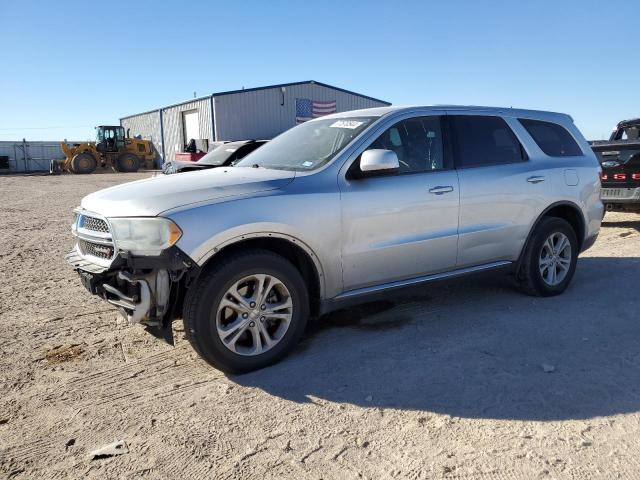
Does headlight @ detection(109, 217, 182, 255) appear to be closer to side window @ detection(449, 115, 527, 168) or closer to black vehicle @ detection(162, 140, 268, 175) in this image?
side window @ detection(449, 115, 527, 168)

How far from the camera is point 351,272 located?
3930 mm

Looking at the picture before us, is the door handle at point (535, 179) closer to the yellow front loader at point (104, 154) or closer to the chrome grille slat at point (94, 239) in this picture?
the chrome grille slat at point (94, 239)

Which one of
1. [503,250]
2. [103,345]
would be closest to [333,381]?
[103,345]

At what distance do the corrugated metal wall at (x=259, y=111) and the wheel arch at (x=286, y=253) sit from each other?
26.1 metres

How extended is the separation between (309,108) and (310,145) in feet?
94.4

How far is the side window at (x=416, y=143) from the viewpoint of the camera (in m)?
4.25

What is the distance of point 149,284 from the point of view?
3.27 m

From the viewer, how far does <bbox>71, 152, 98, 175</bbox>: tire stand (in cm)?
3266

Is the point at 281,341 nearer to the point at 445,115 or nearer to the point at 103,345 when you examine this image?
the point at 103,345

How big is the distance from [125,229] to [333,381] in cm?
166

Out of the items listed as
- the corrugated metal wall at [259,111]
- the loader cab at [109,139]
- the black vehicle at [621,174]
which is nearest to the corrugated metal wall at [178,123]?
the corrugated metal wall at [259,111]

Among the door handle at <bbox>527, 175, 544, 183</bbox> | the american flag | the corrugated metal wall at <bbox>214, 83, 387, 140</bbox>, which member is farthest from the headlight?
the american flag

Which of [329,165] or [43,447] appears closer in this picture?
[43,447]

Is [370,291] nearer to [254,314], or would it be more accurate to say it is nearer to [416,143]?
[254,314]
